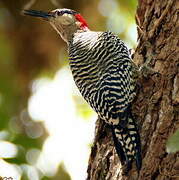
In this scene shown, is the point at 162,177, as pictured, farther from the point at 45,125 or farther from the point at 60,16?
the point at 45,125

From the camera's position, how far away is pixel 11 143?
462 centimetres

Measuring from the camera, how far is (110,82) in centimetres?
423

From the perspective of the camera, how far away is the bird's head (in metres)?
5.43

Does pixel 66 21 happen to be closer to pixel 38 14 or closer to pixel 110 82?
pixel 38 14

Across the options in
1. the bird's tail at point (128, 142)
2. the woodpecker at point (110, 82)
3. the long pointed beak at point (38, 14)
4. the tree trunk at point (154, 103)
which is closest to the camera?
the tree trunk at point (154, 103)

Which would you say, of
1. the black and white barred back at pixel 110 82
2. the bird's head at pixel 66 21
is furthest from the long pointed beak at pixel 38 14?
the black and white barred back at pixel 110 82

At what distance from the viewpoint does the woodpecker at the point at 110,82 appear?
13.3 feet

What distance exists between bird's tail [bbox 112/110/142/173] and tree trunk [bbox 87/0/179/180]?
0.05 m

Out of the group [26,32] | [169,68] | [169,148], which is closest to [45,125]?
[26,32]

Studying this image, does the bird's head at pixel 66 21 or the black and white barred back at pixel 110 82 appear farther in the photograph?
the bird's head at pixel 66 21

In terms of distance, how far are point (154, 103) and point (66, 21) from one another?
1.95 meters

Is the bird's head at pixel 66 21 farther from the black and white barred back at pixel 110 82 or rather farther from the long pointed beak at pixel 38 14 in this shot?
the black and white barred back at pixel 110 82

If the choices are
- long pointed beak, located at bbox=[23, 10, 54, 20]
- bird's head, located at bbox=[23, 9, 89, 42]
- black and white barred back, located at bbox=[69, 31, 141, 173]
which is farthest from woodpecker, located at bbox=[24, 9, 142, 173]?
long pointed beak, located at bbox=[23, 10, 54, 20]

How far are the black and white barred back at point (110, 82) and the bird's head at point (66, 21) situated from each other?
1.48 ft
